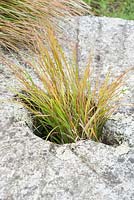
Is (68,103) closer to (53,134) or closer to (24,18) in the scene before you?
(53,134)

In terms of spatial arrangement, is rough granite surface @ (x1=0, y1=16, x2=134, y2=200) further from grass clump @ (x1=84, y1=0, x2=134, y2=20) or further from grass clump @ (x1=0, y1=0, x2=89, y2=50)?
grass clump @ (x1=84, y1=0, x2=134, y2=20)

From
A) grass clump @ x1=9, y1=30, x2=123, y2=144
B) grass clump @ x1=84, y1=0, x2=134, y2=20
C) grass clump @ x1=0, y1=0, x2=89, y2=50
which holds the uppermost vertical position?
grass clump @ x1=0, y1=0, x2=89, y2=50

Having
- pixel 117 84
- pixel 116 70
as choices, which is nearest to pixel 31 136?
pixel 117 84

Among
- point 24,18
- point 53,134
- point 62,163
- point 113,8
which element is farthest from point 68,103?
point 113,8

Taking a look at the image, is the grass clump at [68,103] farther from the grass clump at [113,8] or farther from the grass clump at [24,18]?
the grass clump at [113,8]

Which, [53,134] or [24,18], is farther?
[24,18]

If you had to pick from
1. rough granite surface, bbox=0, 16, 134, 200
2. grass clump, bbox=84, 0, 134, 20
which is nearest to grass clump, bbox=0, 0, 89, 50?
rough granite surface, bbox=0, 16, 134, 200

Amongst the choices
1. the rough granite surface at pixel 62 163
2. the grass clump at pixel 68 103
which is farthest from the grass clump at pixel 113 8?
the grass clump at pixel 68 103
